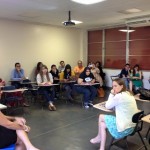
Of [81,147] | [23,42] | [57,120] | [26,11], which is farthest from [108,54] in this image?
[81,147]

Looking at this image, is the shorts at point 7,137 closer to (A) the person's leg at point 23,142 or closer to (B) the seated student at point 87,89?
(A) the person's leg at point 23,142

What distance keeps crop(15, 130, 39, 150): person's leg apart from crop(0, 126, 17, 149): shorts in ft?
0.23

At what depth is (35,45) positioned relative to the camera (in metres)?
8.59

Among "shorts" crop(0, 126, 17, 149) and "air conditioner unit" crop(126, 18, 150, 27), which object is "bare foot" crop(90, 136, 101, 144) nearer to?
"shorts" crop(0, 126, 17, 149)

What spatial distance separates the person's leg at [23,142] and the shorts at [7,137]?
0.07 m

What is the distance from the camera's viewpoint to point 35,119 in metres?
4.94

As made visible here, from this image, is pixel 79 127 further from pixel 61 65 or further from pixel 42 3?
pixel 61 65

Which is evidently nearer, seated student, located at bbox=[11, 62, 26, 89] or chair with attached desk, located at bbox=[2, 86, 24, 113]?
chair with attached desk, located at bbox=[2, 86, 24, 113]

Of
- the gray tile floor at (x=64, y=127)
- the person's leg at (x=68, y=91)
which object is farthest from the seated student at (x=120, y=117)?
the person's leg at (x=68, y=91)

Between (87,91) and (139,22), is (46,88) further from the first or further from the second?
(139,22)

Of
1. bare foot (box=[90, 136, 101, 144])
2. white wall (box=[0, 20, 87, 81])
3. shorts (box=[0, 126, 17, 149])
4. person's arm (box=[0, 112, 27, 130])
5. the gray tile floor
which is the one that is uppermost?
white wall (box=[0, 20, 87, 81])

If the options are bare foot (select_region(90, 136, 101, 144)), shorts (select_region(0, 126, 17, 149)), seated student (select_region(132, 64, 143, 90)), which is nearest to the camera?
shorts (select_region(0, 126, 17, 149))

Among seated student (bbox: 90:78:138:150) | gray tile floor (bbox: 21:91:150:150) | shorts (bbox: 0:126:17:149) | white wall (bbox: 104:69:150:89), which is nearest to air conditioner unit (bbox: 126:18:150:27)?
white wall (bbox: 104:69:150:89)

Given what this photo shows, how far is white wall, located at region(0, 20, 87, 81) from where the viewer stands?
306 inches
